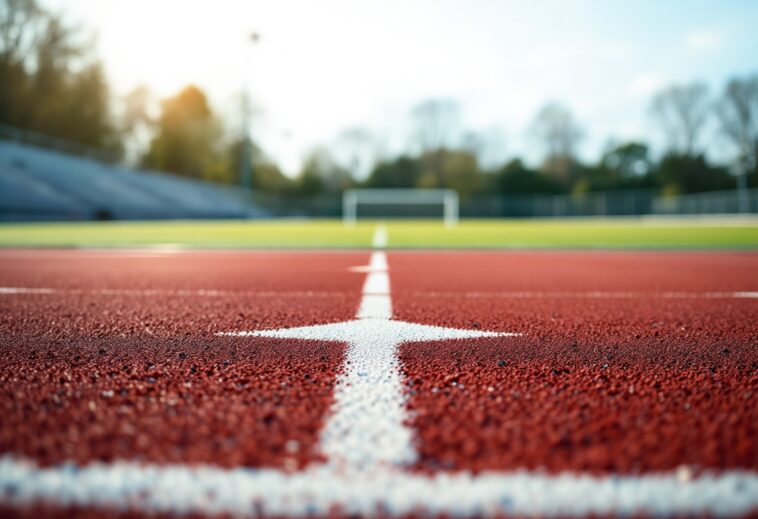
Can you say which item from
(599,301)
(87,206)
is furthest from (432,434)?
(87,206)

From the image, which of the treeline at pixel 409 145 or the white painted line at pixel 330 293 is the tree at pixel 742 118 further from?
the white painted line at pixel 330 293

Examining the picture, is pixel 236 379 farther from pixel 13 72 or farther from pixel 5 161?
pixel 13 72

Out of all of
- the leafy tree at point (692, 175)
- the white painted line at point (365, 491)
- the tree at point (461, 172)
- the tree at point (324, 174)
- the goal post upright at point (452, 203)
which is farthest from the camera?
the tree at point (324, 174)

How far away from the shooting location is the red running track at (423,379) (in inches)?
41.8

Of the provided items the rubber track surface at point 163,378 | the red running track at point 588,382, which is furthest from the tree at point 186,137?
the red running track at point 588,382

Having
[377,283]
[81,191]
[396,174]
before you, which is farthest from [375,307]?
[396,174]

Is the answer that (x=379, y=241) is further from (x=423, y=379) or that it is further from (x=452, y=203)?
(x=452, y=203)

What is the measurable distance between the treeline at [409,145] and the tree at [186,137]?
9cm

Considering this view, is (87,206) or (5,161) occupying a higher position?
(5,161)

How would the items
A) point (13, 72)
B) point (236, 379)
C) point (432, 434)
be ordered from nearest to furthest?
point (432, 434) < point (236, 379) < point (13, 72)

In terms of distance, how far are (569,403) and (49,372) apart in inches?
58.6

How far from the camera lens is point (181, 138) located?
49.6 meters

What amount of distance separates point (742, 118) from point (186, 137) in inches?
1804

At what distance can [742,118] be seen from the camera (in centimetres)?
4078
